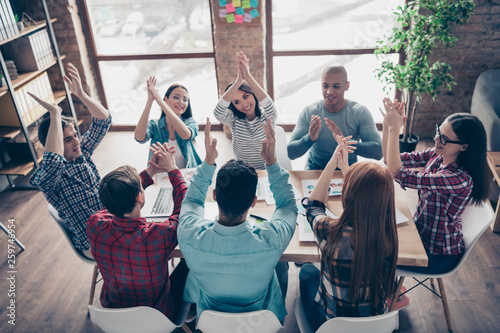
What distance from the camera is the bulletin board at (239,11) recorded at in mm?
4168

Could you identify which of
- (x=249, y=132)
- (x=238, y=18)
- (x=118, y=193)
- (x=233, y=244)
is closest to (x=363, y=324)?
(x=233, y=244)

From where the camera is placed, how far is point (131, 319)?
168 centimetres

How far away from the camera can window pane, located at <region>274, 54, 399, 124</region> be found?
4.69m

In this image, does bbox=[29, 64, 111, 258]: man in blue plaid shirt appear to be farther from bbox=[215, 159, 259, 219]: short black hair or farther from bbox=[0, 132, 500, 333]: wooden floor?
bbox=[215, 159, 259, 219]: short black hair

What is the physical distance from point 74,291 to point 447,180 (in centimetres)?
256

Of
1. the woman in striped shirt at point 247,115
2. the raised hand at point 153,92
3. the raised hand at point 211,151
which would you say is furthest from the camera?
the woman in striped shirt at point 247,115

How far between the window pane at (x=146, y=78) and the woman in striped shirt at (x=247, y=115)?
6.82ft

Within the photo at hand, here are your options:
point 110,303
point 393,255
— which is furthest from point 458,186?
point 110,303

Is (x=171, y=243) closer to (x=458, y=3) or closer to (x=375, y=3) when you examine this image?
(x=458, y=3)

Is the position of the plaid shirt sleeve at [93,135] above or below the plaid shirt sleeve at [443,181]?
above

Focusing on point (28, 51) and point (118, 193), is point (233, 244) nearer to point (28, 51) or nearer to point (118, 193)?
point (118, 193)

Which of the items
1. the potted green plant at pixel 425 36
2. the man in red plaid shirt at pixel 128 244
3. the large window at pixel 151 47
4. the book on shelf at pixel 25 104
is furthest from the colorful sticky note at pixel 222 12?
the man in red plaid shirt at pixel 128 244

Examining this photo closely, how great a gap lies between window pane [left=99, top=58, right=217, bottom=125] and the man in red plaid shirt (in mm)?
3225

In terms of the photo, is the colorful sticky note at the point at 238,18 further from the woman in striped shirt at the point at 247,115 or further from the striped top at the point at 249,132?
the striped top at the point at 249,132
